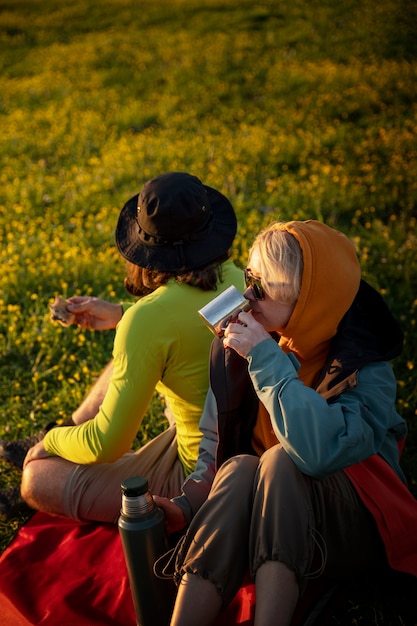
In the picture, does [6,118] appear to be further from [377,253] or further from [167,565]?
[167,565]

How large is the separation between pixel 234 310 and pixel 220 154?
664 centimetres

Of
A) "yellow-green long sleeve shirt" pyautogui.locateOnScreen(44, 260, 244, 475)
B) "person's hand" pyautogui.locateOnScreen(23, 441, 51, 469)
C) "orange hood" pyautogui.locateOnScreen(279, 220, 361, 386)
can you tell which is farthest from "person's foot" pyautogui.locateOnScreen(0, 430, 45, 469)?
"orange hood" pyautogui.locateOnScreen(279, 220, 361, 386)

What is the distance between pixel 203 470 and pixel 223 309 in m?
0.80

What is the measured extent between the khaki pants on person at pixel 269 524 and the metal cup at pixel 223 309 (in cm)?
52

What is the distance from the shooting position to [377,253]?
6484 millimetres

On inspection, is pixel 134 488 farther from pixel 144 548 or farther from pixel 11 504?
pixel 11 504

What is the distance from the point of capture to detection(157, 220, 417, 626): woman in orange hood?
2479 mm

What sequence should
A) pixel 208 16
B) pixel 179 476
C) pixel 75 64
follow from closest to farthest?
1. pixel 179 476
2. pixel 75 64
3. pixel 208 16

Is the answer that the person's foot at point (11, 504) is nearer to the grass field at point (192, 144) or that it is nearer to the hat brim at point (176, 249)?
the grass field at point (192, 144)

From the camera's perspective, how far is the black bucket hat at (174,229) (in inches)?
122

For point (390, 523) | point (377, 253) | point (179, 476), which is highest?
point (390, 523)

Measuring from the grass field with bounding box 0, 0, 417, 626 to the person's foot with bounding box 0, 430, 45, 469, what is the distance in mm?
146

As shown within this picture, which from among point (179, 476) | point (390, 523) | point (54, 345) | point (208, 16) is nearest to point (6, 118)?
point (208, 16)

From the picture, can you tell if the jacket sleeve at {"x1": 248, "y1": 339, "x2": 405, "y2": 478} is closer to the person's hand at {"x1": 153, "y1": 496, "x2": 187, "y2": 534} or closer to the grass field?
the person's hand at {"x1": 153, "y1": 496, "x2": 187, "y2": 534}
